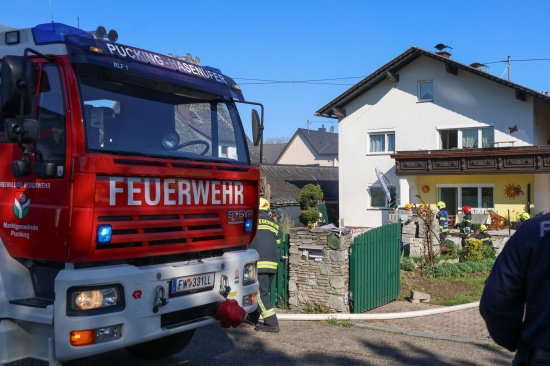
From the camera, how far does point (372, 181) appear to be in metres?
29.7

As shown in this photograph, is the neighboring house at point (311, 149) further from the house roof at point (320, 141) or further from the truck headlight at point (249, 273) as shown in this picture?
the truck headlight at point (249, 273)

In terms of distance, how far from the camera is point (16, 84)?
4.55 m

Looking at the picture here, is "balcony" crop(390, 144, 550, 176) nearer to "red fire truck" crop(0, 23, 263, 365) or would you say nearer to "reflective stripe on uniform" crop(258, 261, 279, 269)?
"reflective stripe on uniform" crop(258, 261, 279, 269)

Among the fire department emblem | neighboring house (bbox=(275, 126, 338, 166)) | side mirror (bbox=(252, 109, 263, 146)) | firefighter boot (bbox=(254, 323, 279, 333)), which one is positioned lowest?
firefighter boot (bbox=(254, 323, 279, 333))

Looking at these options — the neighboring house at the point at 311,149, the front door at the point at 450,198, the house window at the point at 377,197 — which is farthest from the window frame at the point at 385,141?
the neighboring house at the point at 311,149

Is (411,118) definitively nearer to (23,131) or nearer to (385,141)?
(385,141)

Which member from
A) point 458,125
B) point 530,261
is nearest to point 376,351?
point 530,261

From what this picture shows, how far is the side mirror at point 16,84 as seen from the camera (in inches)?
179

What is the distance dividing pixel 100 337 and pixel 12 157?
1667mm

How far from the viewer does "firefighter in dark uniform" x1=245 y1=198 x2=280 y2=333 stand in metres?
7.88

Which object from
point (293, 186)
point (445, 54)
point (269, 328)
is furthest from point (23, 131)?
point (293, 186)

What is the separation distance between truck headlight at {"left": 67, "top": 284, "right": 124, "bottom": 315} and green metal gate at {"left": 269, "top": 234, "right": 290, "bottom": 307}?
5.37m

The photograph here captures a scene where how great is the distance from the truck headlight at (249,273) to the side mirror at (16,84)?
2615mm

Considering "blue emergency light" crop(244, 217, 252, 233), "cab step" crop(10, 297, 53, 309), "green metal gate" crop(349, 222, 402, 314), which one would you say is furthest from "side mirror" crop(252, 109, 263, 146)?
"green metal gate" crop(349, 222, 402, 314)
